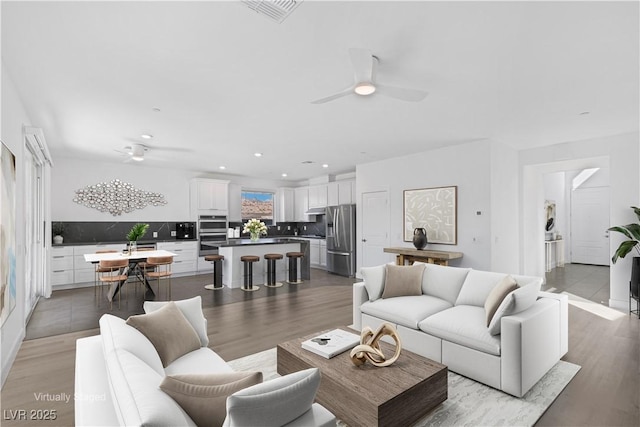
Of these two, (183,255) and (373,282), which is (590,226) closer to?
(373,282)

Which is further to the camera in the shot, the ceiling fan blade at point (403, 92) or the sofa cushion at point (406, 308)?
the sofa cushion at point (406, 308)

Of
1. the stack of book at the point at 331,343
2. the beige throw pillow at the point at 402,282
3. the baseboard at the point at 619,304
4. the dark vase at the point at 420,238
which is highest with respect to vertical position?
the dark vase at the point at 420,238

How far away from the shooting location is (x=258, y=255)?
6758 millimetres

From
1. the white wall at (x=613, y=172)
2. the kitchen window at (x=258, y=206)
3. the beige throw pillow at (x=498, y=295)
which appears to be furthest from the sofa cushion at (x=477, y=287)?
the kitchen window at (x=258, y=206)

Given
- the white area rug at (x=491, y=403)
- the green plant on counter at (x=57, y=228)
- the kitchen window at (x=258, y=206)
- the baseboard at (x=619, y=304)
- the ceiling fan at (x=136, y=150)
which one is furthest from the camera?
the kitchen window at (x=258, y=206)

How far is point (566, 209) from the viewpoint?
→ 32.3 feet

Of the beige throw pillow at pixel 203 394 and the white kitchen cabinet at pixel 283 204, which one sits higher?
the white kitchen cabinet at pixel 283 204

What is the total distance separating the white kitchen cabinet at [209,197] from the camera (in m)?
8.17

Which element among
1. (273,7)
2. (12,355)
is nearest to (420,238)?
(273,7)

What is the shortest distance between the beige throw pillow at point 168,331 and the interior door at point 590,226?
36.6ft

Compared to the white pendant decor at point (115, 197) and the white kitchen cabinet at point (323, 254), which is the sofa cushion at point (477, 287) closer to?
the white kitchen cabinet at point (323, 254)

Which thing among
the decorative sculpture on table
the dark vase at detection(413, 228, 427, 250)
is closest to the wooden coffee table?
the decorative sculpture on table

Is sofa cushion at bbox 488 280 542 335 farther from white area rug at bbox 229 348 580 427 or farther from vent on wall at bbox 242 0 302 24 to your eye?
vent on wall at bbox 242 0 302 24

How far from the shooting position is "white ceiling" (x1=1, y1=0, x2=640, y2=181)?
209 centimetres
